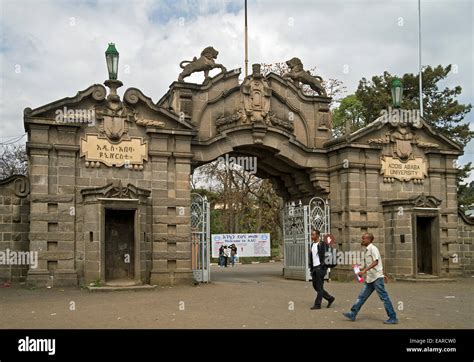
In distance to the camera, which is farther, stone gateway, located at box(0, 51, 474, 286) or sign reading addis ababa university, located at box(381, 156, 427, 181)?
sign reading addis ababa university, located at box(381, 156, 427, 181)

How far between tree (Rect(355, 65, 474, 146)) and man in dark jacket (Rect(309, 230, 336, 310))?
24014 millimetres

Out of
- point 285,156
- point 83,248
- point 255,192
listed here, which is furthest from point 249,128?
point 255,192

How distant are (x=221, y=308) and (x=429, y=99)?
1114 inches

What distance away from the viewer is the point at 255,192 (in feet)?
143

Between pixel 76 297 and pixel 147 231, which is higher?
pixel 147 231

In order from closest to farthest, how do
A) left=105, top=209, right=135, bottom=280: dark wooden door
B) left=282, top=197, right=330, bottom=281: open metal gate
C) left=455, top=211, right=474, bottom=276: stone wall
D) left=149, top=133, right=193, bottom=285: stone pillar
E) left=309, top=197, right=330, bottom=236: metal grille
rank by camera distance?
left=105, top=209, right=135, bottom=280: dark wooden door, left=149, top=133, right=193, bottom=285: stone pillar, left=282, top=197, right=330, bottom=281: open metal gate, left=309, top=197, right=330, bottom=236: metal grille, left=455, top=211, right=474, bottom=276: stone wall

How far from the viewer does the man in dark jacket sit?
42.4 ft

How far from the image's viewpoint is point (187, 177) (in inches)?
760

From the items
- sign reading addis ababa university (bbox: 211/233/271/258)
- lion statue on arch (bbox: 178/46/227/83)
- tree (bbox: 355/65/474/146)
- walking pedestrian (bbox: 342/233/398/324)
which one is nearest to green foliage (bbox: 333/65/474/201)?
tree (bbox: 355/65/474/146)

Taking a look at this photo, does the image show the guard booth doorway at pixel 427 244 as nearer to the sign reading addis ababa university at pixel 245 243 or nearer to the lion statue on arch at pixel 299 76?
the lion statue on arch at pixel 299 76

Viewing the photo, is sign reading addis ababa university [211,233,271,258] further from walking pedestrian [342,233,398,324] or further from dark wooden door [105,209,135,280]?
walking pedestrian [342,233,398,324]

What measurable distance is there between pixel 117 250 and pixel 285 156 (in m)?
7.08

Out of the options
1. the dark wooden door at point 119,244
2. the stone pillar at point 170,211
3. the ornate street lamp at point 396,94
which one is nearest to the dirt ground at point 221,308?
the stone pillar at point 170,211
